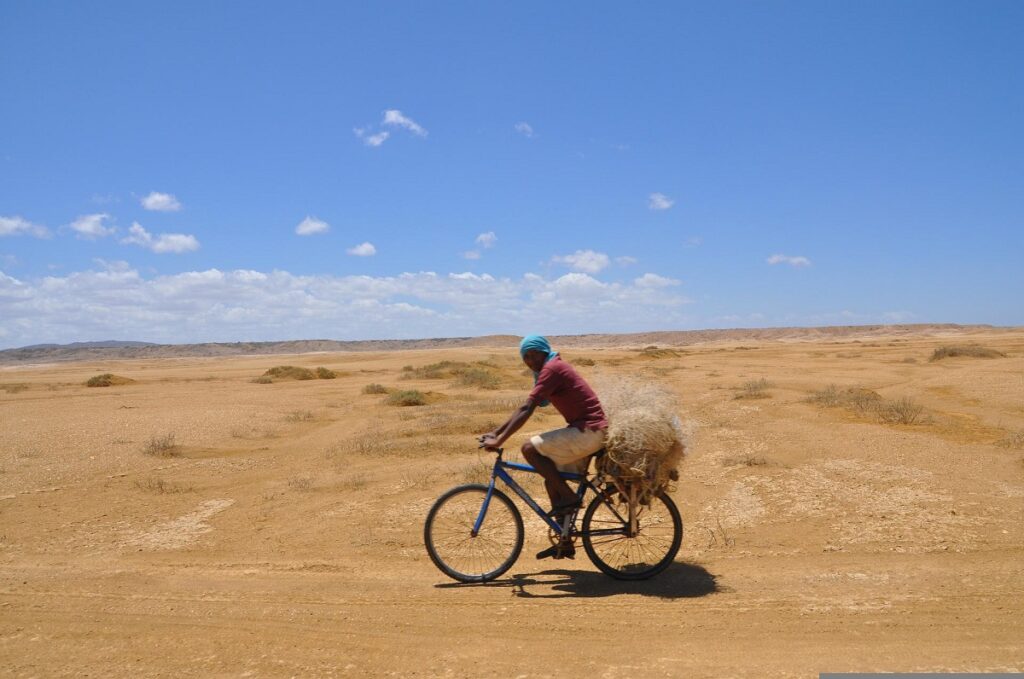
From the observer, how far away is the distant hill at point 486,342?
108 m

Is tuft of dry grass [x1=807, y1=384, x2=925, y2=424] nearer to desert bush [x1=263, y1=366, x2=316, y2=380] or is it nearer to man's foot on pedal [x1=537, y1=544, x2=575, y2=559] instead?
man's foot on pedal [x1=537, y1=544, x2=575, y2=559]

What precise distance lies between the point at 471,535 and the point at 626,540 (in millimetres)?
1479

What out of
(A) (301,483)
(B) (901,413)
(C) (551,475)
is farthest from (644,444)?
(B) (901,413)

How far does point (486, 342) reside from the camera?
481 ft

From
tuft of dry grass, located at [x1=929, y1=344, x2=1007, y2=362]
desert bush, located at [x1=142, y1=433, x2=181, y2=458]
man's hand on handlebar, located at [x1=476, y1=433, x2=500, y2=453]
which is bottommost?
desert bush, located at [x1=142, y1=433, x2=181, y2=458]

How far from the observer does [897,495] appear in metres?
8.48

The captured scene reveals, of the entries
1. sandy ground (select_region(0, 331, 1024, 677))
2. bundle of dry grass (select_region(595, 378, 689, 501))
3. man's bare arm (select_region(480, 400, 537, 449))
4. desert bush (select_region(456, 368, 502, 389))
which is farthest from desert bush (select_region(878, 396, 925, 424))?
desert bush (select_region(456, 368, 502, 389))

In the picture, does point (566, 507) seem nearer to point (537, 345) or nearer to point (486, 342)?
point (537, 345)

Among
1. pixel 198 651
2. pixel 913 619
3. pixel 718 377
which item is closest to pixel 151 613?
pixel 198 651

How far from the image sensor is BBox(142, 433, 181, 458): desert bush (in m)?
13.3

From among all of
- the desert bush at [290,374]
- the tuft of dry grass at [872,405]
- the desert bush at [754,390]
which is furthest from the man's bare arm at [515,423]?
the desert bush at [290,374]

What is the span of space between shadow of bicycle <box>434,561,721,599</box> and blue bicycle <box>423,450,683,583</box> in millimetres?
107

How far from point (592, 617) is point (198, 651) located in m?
2.96

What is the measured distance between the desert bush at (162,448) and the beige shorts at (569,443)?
32.6 feet
